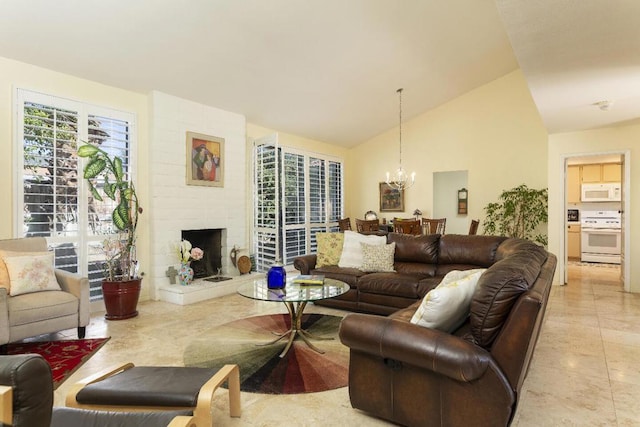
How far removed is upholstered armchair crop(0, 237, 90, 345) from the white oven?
30.2ft

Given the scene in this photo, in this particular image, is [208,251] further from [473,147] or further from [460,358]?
[473,147]

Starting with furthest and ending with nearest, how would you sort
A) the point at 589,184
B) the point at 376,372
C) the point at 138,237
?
the point at 589,184
the point at 138,237
the point at 376,372

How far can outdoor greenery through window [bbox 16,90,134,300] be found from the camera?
3.85 meters

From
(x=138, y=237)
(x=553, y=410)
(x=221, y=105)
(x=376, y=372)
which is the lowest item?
(x=553, y=410)

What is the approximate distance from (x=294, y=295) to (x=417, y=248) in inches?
80.4

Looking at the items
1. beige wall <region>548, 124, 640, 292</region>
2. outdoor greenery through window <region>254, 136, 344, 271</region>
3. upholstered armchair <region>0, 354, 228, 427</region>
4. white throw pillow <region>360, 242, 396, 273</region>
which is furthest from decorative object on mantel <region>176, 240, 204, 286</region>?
beige wall <region>548, 124, 640, 292</region>

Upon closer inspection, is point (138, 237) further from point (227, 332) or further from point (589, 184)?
point (589, 184)

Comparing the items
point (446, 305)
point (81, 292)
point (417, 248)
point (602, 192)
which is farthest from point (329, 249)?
point (602, 192)

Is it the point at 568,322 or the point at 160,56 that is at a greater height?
the point at 160,56

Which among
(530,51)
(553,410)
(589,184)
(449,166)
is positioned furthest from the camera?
(589,184)

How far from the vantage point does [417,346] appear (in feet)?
6.05

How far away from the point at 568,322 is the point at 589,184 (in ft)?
18.2

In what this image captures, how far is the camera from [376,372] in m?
2.08

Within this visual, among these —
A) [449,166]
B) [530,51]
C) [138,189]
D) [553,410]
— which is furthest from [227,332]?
[449,166]
